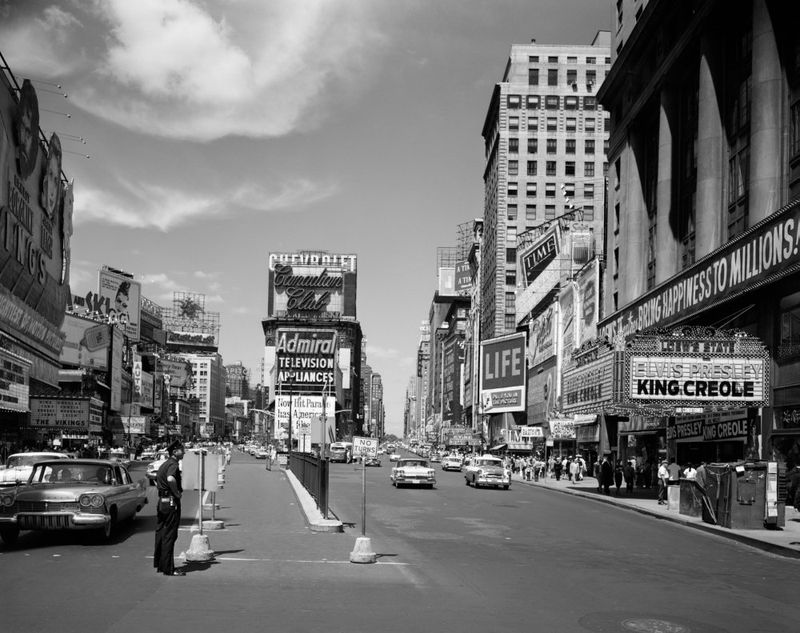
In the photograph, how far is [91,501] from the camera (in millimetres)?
15414

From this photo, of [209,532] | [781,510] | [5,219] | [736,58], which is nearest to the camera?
[209,532]

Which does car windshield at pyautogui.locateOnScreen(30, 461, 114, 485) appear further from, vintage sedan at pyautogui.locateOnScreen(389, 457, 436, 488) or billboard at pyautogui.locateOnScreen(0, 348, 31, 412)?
billboard at pyautogui.locateOnScreen(0, 348, 31, 412)

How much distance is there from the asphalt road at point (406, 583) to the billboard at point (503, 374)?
247 feet

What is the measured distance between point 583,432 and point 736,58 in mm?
31583

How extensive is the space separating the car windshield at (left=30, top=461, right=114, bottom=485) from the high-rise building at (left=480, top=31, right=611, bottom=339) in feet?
316

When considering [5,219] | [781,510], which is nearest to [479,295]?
[5,219]

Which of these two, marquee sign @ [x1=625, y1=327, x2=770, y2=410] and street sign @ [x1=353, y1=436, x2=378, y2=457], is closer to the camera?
street sign @ [x1=353, y1=436, x2=378, y2=457]

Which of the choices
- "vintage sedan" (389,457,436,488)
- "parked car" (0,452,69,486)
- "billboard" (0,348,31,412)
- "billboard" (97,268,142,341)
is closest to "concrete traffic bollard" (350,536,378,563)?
"parked car" (0,452,69,486)

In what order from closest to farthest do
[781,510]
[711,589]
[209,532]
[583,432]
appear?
[711,589], [209,532], [781,510], [583,432]

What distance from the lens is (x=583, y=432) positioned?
2454 inches

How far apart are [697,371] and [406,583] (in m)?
20.8

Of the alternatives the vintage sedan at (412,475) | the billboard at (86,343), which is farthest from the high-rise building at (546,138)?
the vintage sedan at (412,475)

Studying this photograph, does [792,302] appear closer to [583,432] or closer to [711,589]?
[711,589]

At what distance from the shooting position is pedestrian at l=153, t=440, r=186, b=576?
12.4m
